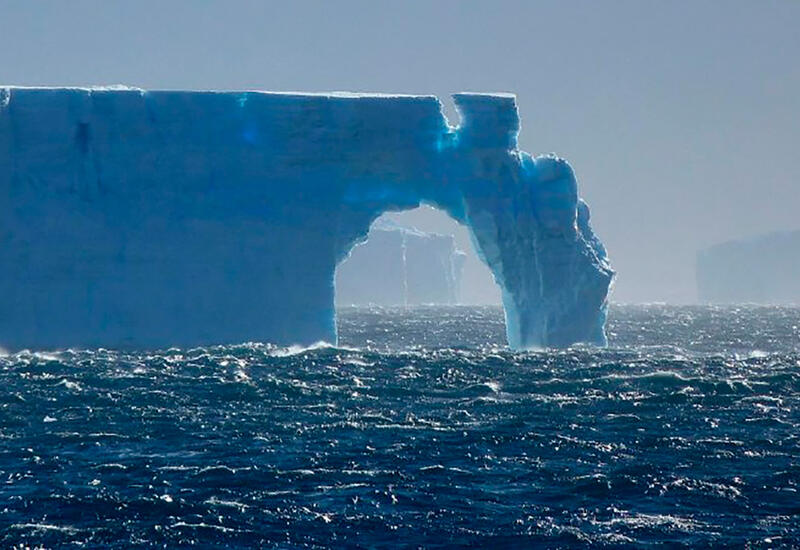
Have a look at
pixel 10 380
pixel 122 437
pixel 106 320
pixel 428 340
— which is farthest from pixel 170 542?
pixel 428 340

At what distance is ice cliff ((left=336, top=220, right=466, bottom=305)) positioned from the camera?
76625 mm

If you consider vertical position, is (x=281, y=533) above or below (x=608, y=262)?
below

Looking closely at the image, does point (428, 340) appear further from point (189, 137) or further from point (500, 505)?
point (500, 505)

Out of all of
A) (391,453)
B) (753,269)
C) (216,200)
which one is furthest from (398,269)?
(391,453)

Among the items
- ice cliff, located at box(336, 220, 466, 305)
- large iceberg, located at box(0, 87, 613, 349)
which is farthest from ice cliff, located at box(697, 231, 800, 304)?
large iceberg, located at box(0, 87, 613, 349)

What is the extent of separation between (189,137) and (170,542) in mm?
16487

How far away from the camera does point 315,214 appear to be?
86.6ft

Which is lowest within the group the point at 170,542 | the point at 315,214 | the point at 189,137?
the point at 170,542

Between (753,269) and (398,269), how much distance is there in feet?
88.9

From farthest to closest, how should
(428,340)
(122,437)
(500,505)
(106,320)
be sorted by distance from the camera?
(428,340) < (106,320) < (122,437) < (500,505)

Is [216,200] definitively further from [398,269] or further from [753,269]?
[753,269]

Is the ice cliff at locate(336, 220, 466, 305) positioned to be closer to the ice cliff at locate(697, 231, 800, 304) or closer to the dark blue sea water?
the ice cliff at locate(697, 231, 800, 304)

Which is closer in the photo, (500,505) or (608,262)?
(500,505)

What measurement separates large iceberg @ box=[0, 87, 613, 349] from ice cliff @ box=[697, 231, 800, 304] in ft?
206
